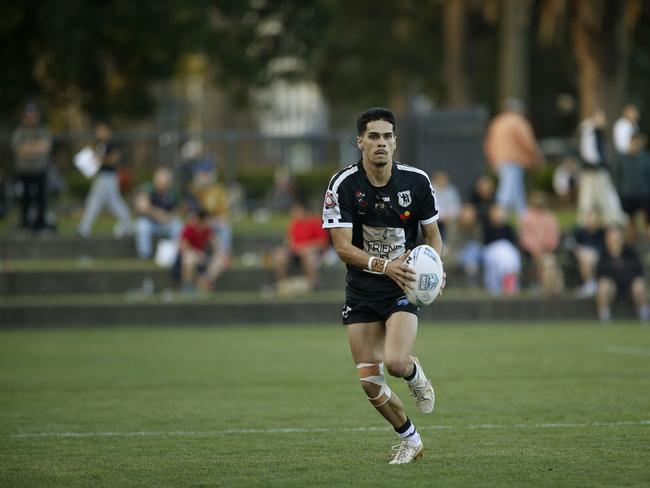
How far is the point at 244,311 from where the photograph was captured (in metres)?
22.4

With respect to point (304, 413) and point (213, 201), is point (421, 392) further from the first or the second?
point (213, 201)

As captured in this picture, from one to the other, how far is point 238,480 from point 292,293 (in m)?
15.0

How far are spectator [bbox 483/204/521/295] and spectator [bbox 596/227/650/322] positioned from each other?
1.70 metres

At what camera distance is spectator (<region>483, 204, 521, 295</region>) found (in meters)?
23.8

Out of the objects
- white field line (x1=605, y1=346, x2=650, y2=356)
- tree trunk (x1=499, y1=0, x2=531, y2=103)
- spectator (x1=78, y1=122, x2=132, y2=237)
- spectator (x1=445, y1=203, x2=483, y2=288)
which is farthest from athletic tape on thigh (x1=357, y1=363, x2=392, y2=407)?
tree trunk (x1=499, y1=0, x2=531, y2=103)

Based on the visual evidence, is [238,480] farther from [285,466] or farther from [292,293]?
[292,293]

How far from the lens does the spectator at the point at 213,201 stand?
25156 millimetres

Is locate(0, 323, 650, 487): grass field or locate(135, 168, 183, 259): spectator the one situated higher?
locate(135, 168, 183, 259): spectator

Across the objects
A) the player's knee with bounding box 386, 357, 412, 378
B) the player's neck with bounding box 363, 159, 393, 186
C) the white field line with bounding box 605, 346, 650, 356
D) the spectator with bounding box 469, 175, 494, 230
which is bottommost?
the white field line with bounding box 605, 346, 650, 356

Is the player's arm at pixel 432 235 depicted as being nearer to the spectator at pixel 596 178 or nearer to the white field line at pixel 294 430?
the white field line at pixel 294 430

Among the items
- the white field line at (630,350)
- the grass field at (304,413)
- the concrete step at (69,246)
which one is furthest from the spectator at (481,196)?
the white field line at (630,350)

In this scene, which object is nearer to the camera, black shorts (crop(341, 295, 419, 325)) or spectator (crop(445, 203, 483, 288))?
black shorts (crop(341, 295, 419, 325))

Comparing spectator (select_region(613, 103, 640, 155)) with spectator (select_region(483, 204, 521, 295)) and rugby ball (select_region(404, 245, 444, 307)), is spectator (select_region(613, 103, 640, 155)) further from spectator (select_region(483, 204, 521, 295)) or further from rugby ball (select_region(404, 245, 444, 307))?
rugby ball (select_region(404, 245, 444, 307))

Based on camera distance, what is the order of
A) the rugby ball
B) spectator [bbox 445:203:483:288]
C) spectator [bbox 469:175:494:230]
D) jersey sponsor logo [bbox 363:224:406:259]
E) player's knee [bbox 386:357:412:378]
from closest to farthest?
the rugby ball → player's knee [bbox 386:357:412:378] → jersey sponsor logo [bbox 363:224:406:259] → spectator [bbox 445:203:483:288] → spectator [bbox 469:175:494:230]
